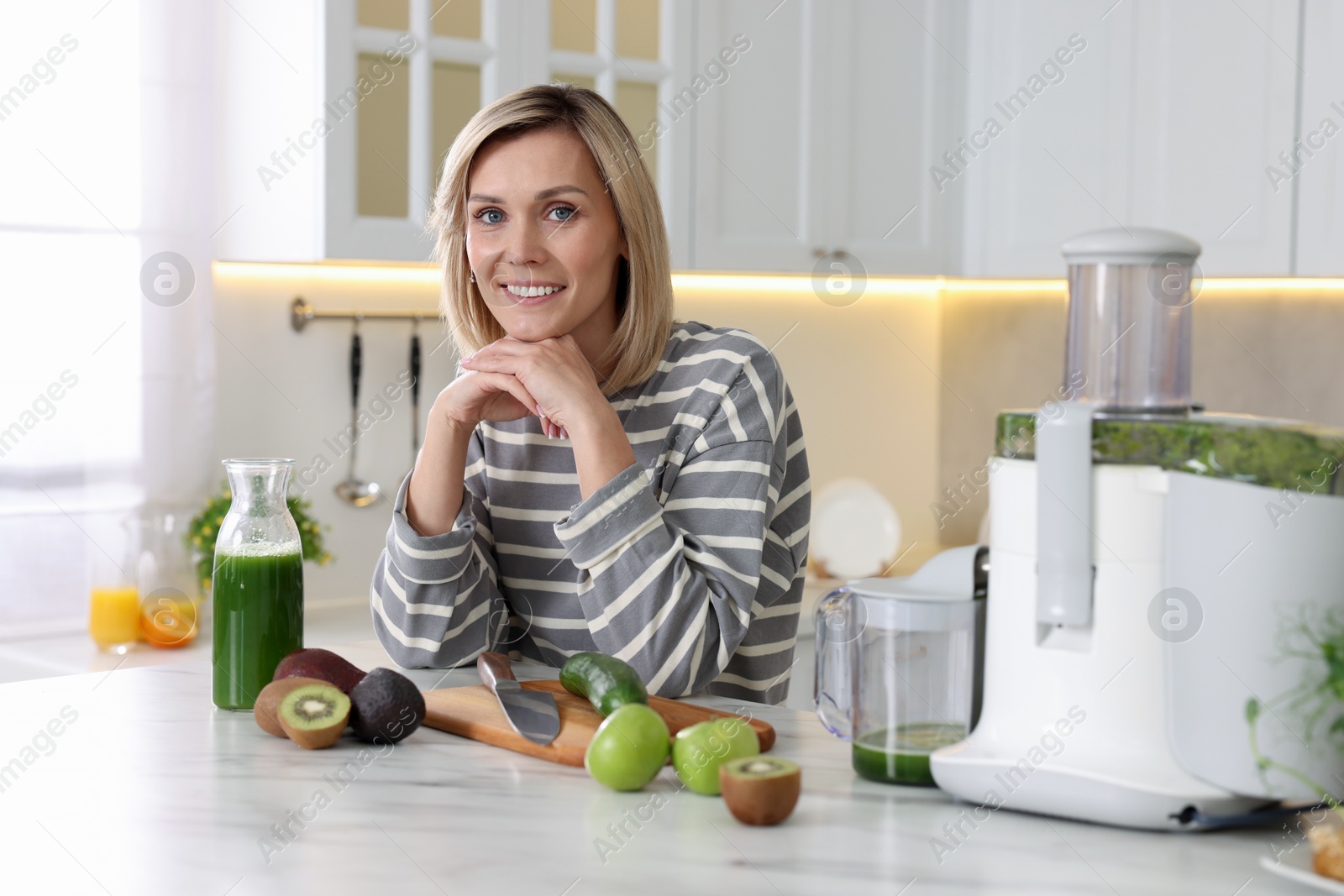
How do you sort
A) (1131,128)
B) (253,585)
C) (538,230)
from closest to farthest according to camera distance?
(253,585) → (538,230) → (1131,128)

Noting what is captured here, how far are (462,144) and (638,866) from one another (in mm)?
940

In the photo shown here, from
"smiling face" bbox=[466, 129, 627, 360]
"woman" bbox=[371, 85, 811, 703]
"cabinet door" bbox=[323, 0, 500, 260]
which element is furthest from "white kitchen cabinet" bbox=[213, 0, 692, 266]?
"smiling face" bbox=[466, 129, 627, 360]

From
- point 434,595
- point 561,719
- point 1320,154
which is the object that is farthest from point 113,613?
point 1320,154

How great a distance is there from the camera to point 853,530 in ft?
10.7

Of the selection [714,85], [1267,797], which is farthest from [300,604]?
[714,85]

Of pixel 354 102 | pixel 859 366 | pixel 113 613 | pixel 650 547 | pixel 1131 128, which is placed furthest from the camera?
pixel 859 366

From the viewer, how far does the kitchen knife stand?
3.47 feet

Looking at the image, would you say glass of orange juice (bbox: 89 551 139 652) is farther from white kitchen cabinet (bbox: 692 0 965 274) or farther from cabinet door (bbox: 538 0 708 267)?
white kitchen cabinet (bbox: 692 0 965 274)

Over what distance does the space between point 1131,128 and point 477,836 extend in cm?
232

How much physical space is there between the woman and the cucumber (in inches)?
6.3

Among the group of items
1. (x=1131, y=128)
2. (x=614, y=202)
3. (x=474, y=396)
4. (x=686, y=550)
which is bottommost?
(x=686, y=550)

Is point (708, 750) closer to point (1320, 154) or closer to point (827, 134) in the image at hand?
point (1320, 154)

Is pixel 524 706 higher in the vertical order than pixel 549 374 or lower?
lower

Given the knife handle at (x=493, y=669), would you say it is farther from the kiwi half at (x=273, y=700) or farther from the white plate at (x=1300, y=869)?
the white plate at (x=1300, y=869)
